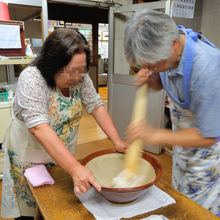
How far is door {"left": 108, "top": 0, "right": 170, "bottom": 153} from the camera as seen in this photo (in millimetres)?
2811

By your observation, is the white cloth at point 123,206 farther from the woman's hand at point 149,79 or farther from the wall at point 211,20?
the wall at point 211,20

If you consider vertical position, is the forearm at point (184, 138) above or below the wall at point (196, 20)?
below

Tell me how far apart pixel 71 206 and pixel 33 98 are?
48 cm

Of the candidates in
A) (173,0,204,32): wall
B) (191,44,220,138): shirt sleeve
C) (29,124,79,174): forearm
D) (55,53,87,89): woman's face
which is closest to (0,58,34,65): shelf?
(55,53,87,89): woman's face

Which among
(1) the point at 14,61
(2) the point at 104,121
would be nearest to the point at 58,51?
(2) the point at 104,121

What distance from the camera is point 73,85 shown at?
47.3 inches

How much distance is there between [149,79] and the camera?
1237mm

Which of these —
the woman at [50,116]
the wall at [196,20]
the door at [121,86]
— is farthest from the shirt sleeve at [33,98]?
the wall at [196,20]

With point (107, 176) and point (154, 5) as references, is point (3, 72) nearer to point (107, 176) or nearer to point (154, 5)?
point (154, 5)

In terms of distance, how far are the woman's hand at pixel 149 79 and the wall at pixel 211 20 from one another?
2.38 metres

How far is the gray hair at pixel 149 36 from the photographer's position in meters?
0.74

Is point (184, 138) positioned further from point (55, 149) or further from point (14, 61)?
point (14, 61)

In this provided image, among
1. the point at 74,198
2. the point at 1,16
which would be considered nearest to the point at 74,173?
the point at 74,198

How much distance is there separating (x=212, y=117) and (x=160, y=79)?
48 centimetres
